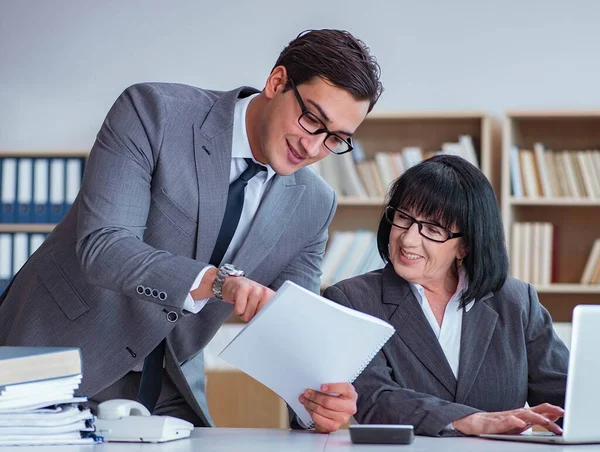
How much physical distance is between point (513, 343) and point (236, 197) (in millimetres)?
755

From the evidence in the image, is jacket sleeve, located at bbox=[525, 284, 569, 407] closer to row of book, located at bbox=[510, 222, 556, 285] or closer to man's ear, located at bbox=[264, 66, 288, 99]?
man's ear, located at bbox=[264, 66, 288, 99]

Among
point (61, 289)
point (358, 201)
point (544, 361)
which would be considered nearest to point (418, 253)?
point (544, 361)

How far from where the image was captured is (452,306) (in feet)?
7.09

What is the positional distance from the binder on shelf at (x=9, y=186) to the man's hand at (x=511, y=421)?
11.3ft

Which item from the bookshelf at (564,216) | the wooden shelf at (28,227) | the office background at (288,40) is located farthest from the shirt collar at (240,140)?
the wooden shelf at (28,227)

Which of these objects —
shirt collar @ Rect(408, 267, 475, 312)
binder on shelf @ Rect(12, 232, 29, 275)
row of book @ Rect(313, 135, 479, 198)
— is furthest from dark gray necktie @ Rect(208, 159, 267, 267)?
binder on shelf @ Rect(12, 232, 29, 275)

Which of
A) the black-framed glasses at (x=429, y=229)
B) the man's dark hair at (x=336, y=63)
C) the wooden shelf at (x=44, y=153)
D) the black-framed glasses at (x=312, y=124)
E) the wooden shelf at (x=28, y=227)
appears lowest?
the wooden shelf at (x=28, y=227)

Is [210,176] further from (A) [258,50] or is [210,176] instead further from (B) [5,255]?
(A) [258,50]

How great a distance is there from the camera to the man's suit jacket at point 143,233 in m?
1.76

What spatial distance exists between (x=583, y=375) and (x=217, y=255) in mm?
813

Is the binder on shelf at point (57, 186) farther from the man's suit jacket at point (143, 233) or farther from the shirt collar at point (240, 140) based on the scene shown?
the shirt collar at point (240, 140)

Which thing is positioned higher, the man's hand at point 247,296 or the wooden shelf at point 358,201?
the man's hand at point 247,296

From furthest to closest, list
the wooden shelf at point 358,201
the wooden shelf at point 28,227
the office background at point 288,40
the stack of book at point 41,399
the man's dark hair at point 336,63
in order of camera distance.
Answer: the office background at point 288,40
the wooden shelf at point 28,227
the wooden shelf at point 358,201
the man's dark hair at point 336,63
the stack of book at point 41,399

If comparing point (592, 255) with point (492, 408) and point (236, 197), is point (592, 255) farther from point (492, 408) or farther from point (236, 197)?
point (236, 197)
